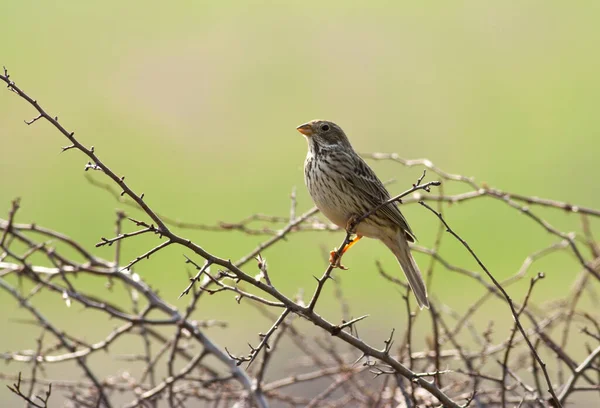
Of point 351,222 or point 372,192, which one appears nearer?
point 351,222

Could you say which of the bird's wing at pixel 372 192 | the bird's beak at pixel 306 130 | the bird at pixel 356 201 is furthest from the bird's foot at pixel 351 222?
the bird's beak at pixel 306 130

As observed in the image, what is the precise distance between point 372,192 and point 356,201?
0.17 m

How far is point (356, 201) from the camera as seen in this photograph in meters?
4.48

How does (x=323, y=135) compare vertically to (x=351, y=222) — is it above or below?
above

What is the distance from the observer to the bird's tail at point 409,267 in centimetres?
422

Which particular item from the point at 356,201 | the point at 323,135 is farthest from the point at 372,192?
→ the point at 323,135

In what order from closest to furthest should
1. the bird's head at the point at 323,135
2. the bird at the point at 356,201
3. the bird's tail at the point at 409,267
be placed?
the bird's tail at the point at 409,267
the bird at the point at 356,201
the bird's head at the point at 323,135

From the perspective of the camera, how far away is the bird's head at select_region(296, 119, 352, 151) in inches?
193

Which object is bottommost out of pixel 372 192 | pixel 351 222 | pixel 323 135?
pixel 351 222

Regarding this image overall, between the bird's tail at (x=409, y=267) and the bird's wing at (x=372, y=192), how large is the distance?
66mm

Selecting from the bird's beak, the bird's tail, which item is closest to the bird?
the bird's tail

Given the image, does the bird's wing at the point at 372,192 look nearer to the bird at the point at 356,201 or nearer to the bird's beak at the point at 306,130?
the bird at the point at 356,201

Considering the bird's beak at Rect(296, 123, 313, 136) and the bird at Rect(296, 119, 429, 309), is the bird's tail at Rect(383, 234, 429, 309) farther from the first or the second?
the bird's beak at Rect(296, 123, 313, 136)

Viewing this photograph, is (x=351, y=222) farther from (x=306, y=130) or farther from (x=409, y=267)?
(x=306, y=130)
